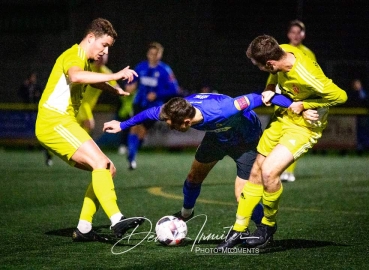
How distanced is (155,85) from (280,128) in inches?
339

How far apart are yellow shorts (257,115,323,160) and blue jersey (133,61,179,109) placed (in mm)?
8446

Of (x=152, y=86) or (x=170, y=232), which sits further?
(x=152, y=86)

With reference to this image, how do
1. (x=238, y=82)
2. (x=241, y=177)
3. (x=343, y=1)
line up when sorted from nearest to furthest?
(x=241, y=177) → (x=238, y=82) → (x=343, y=1)

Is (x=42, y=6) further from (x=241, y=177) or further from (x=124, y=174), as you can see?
(x=241, y=177)

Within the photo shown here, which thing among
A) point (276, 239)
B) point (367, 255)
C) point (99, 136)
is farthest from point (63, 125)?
point (99, 136)

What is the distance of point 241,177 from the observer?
772cm

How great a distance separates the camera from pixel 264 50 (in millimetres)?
6922

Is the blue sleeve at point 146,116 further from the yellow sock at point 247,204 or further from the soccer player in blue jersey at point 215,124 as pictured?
the yellow sock at point 247,204

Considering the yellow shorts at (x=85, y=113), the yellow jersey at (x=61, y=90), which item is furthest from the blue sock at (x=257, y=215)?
the yellow shorts at (x=85, y=113)

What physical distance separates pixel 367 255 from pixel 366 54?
18886mm

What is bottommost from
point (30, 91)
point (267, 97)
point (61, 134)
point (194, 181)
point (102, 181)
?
point (30, 91)

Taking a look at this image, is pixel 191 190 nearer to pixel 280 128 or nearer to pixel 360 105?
pixel 280 128

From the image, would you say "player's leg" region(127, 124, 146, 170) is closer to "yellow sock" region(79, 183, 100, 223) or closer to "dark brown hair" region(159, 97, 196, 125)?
"yellow sock" region(79, 183, 100, 223)

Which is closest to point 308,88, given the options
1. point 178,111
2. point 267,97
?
point 267,97
